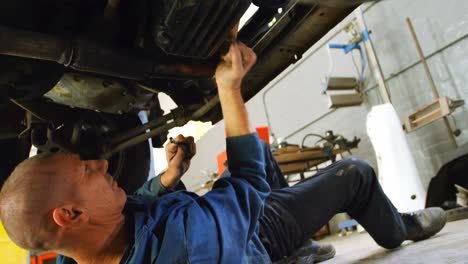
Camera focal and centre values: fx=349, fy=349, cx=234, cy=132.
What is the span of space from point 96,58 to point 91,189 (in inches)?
12.3

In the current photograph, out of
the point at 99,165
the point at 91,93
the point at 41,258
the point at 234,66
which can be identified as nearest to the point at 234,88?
the point at 234,66

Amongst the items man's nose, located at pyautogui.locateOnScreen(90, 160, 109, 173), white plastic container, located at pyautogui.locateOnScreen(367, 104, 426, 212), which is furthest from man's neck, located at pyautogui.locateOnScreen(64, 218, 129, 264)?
white plastic container, located at pyautogui.locateOnScreen(367, 104, 426, 212)

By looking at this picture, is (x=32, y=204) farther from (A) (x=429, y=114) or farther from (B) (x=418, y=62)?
(B) (x=418, y=62)

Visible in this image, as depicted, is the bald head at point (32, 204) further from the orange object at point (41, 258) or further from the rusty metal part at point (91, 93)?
the orange object at point (41, 258)

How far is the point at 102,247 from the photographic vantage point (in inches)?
31.3

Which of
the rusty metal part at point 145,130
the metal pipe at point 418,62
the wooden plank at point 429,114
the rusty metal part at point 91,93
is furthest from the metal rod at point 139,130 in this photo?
the metal pipe at point 418,62

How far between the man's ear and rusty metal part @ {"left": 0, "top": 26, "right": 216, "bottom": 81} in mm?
334

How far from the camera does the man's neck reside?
78 centimetres

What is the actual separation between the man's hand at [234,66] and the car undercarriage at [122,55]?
0.04m

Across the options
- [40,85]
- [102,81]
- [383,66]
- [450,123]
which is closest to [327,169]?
[102,81]

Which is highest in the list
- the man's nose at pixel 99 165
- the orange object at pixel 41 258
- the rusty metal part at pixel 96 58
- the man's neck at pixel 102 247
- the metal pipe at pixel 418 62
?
the metal pipe at pixel 418 62

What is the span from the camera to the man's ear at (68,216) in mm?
742

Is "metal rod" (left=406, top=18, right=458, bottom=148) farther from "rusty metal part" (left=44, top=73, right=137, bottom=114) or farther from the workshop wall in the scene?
"rusty metal part" (left=44, top=73, right=137, bottom=114)

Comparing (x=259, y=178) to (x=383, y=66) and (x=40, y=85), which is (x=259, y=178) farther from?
(x=383, y=66)
